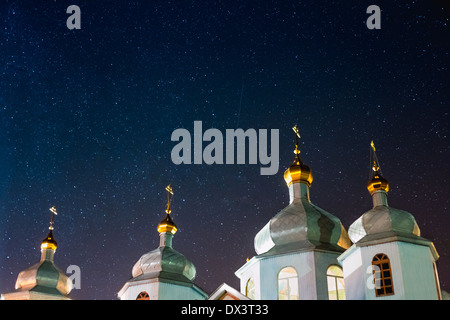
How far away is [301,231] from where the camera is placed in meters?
20.4

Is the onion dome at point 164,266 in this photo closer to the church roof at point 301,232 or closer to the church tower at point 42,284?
the church roof at point 301,232

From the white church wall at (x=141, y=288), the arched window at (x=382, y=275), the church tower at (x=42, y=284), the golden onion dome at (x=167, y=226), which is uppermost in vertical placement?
the golden onion dome at (x=167, y=226)

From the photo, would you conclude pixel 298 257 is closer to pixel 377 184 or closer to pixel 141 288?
pixel 377 184

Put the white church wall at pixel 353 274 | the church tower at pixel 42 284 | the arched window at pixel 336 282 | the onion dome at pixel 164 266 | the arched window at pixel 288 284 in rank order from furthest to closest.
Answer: the church tower at pixel 42 284
the onion dome at pixel 164 266
the arched window at pixel 288 284
the arched window at pixel 336 282
the white church wall at pixel 353 274

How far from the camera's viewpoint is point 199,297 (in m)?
22.7

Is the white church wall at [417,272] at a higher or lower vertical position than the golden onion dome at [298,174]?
lower

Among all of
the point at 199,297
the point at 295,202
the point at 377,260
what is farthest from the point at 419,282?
the point at 199,297

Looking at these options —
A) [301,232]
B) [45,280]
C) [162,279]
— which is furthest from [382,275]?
[45,280]

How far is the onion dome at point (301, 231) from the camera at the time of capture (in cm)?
2014

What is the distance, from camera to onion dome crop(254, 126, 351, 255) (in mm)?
20141

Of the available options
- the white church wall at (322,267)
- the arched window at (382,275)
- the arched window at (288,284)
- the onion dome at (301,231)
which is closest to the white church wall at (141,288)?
the onion dome at (301,231)

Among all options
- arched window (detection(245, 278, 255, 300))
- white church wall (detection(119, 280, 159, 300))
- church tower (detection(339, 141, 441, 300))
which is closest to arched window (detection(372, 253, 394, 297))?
church tower (detection(339, 141, 441, 300))

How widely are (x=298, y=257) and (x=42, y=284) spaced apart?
12067 millimetres
